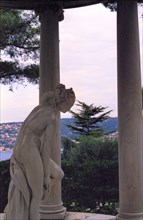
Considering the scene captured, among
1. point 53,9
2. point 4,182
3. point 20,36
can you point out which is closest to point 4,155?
point 4,182

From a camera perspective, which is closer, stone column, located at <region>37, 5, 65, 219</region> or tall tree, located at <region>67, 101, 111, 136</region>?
stone column, located at <region>37, 5, 65, 219</region>

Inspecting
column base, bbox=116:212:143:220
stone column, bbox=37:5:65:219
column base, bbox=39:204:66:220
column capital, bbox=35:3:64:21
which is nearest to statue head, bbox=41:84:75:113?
stone column, bbox=37:5:65:219

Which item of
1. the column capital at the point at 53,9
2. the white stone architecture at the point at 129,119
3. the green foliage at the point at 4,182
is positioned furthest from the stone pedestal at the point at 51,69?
the green foliage at the point at 4,182

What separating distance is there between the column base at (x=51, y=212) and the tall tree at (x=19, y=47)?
16.7m

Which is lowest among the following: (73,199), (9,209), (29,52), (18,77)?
(73,199)

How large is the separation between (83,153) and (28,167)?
90.8 ft

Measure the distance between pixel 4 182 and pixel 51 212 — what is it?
12822mm

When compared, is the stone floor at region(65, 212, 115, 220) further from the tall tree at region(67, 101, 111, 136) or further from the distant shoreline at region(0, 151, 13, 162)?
the tall tree at region(67, 101, 111, 136)

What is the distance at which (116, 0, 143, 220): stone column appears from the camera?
26625 mm

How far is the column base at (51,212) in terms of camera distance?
28337 mm

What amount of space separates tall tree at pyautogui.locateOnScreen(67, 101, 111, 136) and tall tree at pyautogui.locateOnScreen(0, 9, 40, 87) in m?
37.8

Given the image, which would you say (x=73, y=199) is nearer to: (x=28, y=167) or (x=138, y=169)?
(x=138, y=169)

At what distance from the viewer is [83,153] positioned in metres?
46.3

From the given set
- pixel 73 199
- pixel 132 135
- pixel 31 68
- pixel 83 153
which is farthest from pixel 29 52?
pixel 132 135
